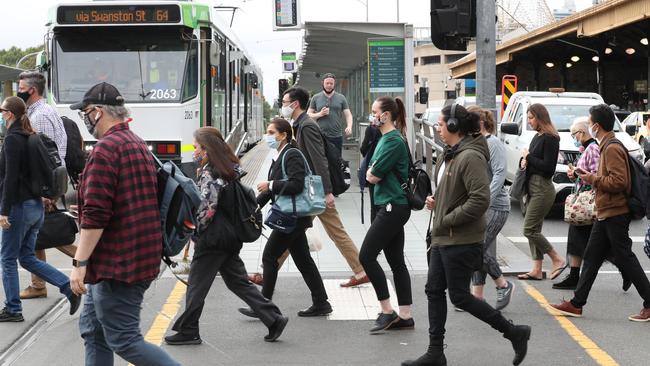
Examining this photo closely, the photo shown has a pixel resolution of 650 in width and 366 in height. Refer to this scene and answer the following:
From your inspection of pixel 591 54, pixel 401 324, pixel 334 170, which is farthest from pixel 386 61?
pixel 591 54

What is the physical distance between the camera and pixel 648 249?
7812mm

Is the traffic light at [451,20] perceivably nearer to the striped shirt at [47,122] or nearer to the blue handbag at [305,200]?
the blue handbag at [305,200]

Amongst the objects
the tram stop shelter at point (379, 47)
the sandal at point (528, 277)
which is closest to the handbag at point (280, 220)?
the sandal at point (528, 277)

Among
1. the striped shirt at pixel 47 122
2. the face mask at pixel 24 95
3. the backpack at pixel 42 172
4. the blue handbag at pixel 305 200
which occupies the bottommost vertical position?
the blue handbag at pixel 305 200

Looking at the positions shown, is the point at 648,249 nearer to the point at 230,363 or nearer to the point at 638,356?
the point at 638,356

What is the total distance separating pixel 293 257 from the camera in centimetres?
809

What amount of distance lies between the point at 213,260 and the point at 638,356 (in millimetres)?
3029

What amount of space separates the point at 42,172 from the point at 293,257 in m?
2.11

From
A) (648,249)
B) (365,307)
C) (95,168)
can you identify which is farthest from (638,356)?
(95,168)

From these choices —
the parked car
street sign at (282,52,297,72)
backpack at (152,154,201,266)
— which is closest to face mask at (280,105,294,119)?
backpack at (152,154,201,266)

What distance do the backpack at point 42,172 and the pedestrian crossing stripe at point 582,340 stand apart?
13.5ft

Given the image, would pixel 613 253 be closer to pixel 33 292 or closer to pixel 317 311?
pixel 317 311

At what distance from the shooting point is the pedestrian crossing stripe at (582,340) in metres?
6.74

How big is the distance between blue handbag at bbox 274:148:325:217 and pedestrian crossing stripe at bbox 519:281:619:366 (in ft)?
7.05
